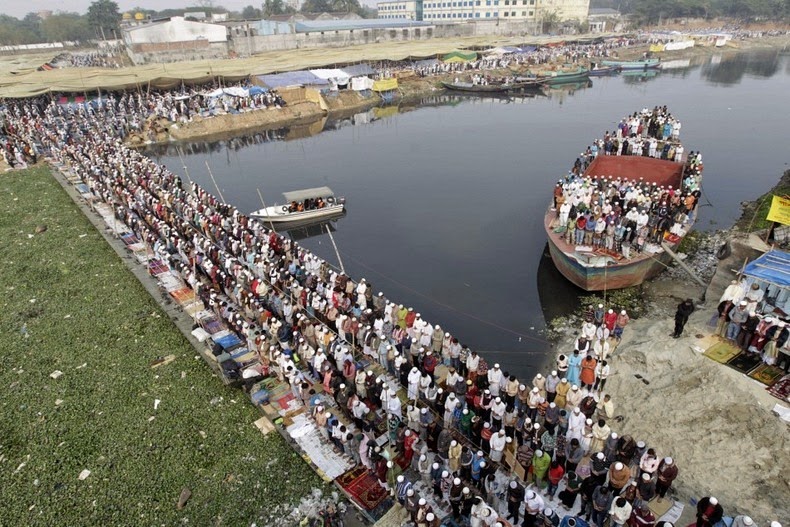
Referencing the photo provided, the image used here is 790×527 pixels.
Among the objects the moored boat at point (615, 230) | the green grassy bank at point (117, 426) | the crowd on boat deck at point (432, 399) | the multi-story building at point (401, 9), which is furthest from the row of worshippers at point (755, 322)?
the multi-story building at point (401, 9)

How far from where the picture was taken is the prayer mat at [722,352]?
1228cm

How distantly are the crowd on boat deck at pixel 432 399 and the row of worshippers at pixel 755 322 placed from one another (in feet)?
8.63

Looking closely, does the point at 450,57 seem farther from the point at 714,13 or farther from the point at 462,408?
the point at 714,13

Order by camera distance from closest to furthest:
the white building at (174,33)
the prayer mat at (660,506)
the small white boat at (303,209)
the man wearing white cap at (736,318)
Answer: the prayer mat at (660,506)
the man wearing white cap at (736,318)
the small white boat at (303,209)
the white building at (174,33)

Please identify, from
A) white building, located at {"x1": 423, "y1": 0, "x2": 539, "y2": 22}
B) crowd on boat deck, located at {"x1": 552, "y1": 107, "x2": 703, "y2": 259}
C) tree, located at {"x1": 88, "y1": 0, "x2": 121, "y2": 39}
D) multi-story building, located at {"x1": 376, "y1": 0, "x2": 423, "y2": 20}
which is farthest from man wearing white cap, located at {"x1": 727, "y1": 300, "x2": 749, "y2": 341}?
multi-story building, located at {"x1": 376, "y1": 0, "x2": 423, "y2": 20}

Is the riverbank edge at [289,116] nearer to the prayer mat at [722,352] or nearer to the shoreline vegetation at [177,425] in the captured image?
the shoreline vegetation at [177,425]

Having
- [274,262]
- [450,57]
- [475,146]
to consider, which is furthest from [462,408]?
[450,57]

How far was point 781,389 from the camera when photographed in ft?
36.2

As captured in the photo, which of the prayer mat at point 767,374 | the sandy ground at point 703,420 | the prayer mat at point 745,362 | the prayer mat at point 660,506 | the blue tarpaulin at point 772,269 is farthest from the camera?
the blue tarpaulin at point 772,269

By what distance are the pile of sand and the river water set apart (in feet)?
11.9

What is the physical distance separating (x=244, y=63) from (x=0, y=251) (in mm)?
48441

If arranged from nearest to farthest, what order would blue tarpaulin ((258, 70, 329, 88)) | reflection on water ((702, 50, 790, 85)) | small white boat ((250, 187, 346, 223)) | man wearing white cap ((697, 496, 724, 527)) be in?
man wearing white cap ((697, 496, 724, 527))
small white boat ((250, 187, 346, 223))
blue tarpaulin ((258, 70, 329, 88))
reflection on water ((702, 50, 790, 85))

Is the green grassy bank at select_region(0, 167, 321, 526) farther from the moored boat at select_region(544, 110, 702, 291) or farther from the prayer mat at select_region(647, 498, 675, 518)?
the moored boat at select_region(544, 110, 702, 291)

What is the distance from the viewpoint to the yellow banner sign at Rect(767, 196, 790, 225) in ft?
50.5
